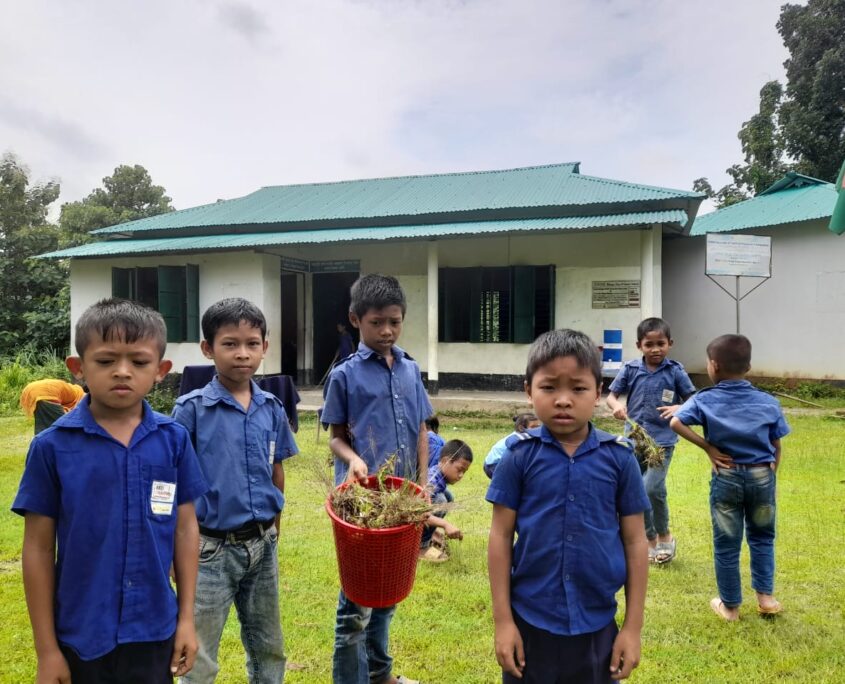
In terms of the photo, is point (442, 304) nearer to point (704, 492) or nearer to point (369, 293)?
point (704, 492)

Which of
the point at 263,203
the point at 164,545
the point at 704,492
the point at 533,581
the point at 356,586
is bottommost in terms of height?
the point at 704,492

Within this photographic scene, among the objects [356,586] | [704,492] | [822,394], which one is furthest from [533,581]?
[822,394]

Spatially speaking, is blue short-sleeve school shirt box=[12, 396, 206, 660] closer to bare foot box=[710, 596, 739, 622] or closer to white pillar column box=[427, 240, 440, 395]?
bare foot box=[710, 596, 739, 622]

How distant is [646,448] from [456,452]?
115 centimetres

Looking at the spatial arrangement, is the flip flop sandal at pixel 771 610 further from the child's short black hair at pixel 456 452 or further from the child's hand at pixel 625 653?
the child's hand at pixel 625 653

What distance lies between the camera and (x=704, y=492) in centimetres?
531

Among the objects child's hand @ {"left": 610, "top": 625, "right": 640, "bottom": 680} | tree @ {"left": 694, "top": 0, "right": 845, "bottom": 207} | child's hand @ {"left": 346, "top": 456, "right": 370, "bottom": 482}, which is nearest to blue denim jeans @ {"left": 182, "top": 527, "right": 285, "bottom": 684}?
child's hand @ {"left": 346, "top": 456, "right": 370, "bottom": 482}

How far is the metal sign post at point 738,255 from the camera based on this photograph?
9781 millimetres

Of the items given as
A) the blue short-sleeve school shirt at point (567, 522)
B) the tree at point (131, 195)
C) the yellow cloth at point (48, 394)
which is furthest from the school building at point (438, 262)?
the tree at point (131, 195)

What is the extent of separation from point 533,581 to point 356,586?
622 millimetres

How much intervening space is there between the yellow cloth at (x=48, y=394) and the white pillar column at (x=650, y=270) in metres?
8.13

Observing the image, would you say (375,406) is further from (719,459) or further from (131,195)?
(131,195)

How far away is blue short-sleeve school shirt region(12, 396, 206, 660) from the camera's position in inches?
56.9

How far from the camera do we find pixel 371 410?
2395mm
